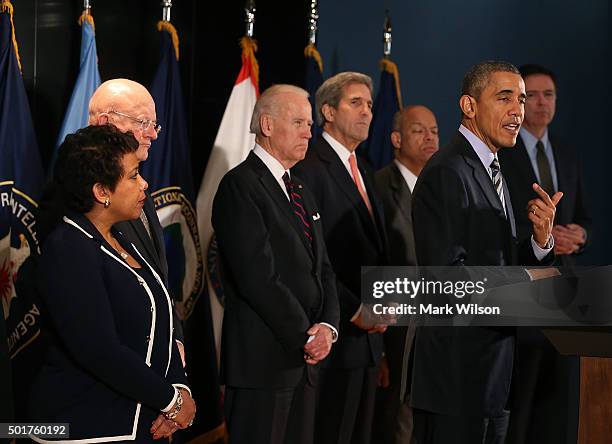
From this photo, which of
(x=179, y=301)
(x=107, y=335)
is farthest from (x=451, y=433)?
(x=179, y=301)

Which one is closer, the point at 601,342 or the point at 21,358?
the point at 601,342

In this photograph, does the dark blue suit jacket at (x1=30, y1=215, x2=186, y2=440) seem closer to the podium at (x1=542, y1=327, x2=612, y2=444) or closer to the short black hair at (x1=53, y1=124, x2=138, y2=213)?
the short black hair at (x1=53, y1=124, x2=138, y2=213)

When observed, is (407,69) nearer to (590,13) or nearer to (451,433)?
(590,13)

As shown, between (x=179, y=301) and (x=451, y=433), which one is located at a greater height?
(x=179, y=301)

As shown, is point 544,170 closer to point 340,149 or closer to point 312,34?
point 340,149

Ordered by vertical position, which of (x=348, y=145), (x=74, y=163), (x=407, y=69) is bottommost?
(x=74, y=163)

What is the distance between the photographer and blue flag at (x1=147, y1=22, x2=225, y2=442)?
163 inches

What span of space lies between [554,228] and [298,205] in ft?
4.03

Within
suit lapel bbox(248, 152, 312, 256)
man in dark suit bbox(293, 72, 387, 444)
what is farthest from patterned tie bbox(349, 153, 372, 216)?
suit lapel bbox(248, 152, 312, 256)

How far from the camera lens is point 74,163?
2465 mm

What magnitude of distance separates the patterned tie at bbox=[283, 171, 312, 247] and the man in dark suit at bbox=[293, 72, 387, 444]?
0.26 meters

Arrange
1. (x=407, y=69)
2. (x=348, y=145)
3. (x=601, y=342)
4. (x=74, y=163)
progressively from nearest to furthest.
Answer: (x=601, y=342), (x=74, y=163), (x=348, y=145), (x=407, y=69)

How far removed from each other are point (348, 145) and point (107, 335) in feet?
6.32

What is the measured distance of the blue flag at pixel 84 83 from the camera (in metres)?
3.66
